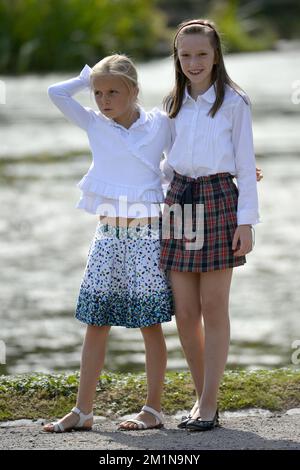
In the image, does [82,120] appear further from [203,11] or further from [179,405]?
[203,11]

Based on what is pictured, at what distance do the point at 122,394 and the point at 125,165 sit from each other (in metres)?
1.10

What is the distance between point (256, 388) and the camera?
17.5 ft

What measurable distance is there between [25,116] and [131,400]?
482 inches

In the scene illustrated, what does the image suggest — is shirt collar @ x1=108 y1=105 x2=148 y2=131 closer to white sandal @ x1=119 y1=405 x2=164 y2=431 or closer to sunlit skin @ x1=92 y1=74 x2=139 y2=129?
sunlit skin @ x1=92 y1=74 x2=139 y2=129

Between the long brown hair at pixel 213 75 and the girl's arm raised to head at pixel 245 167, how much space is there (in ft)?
0.25

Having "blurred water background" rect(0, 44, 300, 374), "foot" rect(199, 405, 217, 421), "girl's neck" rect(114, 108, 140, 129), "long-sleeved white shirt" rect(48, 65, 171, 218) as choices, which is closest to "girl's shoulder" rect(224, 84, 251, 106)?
"long-sleeved white shirt" rect(48, 65, 171, 218)

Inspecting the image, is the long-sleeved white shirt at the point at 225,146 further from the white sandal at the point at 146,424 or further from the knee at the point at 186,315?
the white sandal at the point at 146,424

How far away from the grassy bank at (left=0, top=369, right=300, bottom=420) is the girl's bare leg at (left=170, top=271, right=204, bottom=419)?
0.45m

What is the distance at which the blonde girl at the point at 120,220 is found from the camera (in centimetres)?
466

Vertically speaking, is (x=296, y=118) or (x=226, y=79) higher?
(x=296, y=118)

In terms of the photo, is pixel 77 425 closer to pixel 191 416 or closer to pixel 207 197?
pixel 191 416

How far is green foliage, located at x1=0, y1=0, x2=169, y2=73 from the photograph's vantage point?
23.0 meters

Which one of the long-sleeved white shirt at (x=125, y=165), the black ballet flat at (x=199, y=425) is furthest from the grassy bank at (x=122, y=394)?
the long-sleeved white shirt at (x=125, y=165)
